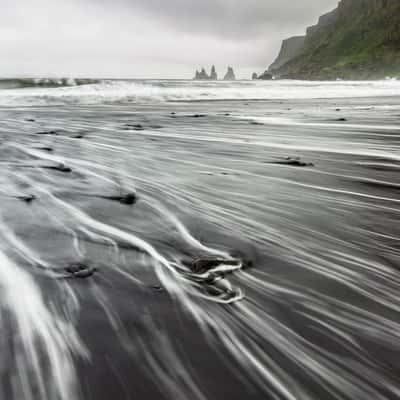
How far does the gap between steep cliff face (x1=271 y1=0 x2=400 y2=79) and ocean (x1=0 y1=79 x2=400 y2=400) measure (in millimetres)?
102491

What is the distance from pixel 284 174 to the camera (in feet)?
10.1

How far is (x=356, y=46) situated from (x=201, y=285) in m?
144

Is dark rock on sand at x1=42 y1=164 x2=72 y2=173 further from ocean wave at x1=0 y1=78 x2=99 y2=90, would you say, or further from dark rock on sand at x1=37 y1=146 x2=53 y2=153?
ocean wave at x1=0 y1=78 x2=99 y2=90

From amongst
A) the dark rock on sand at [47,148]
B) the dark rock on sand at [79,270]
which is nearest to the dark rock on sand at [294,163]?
the dark rock on sand at [79,270]

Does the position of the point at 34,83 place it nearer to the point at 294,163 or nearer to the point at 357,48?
the point at 294,163

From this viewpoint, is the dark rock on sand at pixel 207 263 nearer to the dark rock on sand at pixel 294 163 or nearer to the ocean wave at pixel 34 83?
Result: the dark rock on sand at pixel 294 163

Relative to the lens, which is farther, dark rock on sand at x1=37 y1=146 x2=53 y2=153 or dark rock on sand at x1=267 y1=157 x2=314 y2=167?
dark rock on sand at x1=37 y1=146 x2=53 y2=153

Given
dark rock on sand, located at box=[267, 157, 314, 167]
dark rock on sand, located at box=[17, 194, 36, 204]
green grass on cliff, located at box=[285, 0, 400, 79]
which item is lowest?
dark rock on sand, located at box=[267, 157, 314, 167]

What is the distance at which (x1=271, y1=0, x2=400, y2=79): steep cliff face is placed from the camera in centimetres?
10019

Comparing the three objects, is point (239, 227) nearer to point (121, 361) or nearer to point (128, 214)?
point (128, 214)

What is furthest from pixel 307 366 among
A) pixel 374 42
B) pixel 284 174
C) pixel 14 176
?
pixel 374 42

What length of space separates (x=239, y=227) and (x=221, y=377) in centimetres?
107

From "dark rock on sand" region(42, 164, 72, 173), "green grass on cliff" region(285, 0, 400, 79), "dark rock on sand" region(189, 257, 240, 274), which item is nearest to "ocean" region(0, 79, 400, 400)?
"dark rock on sand" region(189, 257, 240, 274)

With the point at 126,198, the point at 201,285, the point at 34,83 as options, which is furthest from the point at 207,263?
the point at 34,83
